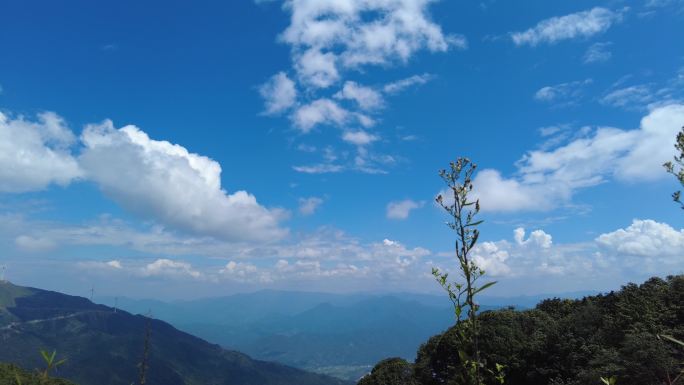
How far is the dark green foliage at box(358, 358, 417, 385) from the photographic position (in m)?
59.2

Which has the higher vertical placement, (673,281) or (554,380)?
(673,281)

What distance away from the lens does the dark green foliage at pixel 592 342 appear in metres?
34.7

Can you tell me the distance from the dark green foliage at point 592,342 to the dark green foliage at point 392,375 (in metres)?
1.30

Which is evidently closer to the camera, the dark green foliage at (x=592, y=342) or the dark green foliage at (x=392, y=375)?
the dark green foliage at (x=592, y=342)

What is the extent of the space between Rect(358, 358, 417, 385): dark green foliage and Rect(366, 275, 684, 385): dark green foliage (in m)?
1.30

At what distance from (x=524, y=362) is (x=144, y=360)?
4657 cm

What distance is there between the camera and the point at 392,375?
6088 cm

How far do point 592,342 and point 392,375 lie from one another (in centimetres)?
2730

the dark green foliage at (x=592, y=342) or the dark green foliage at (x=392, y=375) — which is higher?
the dark green foliage at (x=592, y=342)

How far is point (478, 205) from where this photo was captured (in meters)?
5.66

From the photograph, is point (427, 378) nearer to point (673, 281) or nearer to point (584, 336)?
point (584, 336)

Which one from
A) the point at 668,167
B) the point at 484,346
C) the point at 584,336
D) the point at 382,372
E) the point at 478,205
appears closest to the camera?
the point at 478,205

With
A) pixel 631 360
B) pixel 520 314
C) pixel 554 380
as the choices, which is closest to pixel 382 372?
pixel 520 314

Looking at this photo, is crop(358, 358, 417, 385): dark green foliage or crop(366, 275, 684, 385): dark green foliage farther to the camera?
crop(358, 358, 417, 385): dark green foliage
